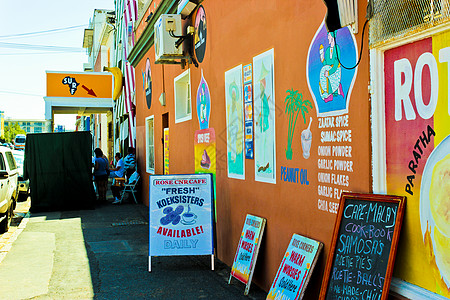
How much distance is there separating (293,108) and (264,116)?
2.35ft

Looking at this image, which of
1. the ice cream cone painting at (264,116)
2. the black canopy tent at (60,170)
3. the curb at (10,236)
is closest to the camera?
the ice cream cone painting at (264,116)

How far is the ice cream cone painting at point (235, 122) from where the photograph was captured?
6.11 metres

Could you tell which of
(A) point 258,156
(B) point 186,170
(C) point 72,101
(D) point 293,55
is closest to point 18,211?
(C) point 72,101

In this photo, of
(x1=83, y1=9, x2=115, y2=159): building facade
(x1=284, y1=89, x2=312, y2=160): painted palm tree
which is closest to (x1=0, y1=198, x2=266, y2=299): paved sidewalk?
(x1=284, y1=89, x2=312, y2=160): painted palm tree

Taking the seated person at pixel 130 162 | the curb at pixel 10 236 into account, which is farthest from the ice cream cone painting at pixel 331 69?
the seated person at pixel 130 162

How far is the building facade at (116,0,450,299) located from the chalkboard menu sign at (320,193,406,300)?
0.11 metres

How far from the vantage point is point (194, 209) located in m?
6.57

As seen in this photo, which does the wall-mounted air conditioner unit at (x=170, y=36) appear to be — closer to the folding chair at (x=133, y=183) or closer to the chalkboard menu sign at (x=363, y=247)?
the chalkboard menu sign at (x=363, y=247)

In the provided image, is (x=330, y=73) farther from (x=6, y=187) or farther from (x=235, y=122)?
(x=6, y=187)

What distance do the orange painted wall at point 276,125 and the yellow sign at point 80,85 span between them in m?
11.2

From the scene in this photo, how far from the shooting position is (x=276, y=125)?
5.11 m

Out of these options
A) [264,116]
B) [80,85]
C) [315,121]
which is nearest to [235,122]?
[264,116]

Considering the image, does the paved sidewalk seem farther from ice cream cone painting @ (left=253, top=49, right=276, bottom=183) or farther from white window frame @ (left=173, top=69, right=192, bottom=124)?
white window frame @ (left=173, top=69, right=192, bottom=124)

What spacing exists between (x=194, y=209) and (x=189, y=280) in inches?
38.0
